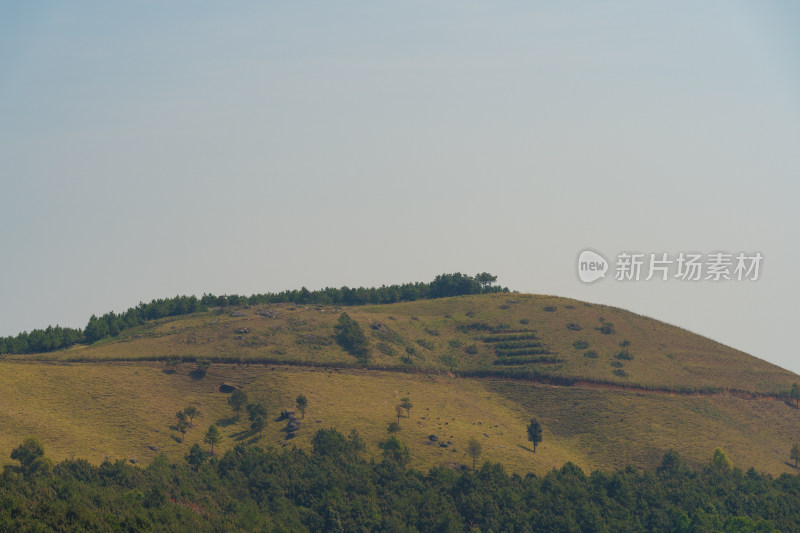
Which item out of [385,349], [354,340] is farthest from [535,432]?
[354,340]

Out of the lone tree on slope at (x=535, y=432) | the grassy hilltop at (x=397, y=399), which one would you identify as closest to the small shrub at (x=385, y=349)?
the grassy hilltop at (x=397, y=399)

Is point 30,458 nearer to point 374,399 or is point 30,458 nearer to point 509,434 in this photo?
point 374,399

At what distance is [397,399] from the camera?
169500mm

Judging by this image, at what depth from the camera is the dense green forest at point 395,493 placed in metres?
120

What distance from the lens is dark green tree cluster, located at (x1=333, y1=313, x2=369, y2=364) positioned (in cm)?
18875

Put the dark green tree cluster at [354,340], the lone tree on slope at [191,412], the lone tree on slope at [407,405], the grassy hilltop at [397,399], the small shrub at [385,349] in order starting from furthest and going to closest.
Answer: the small shrub at [385,349] → the dark green tree cluster at [354,340] → the lone tree on slope at [407,405] → the lone tree on slope at [191,412] → the grassy hilltop at [397,399]

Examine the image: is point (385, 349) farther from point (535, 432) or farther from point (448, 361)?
point (535, 432)

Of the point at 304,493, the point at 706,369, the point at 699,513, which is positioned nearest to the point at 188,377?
the point at 304,493

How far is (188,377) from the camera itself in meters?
170

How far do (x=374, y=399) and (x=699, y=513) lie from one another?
203 feet

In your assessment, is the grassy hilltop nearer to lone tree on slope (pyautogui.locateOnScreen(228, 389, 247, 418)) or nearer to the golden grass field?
the golden grass field

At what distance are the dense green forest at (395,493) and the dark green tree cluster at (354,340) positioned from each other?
1602 inches

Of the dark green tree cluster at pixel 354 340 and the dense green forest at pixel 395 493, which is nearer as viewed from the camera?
the dense green forest at pixel 395 493

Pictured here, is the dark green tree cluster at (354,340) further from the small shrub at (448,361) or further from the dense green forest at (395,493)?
the dense green forest at (395,493)
